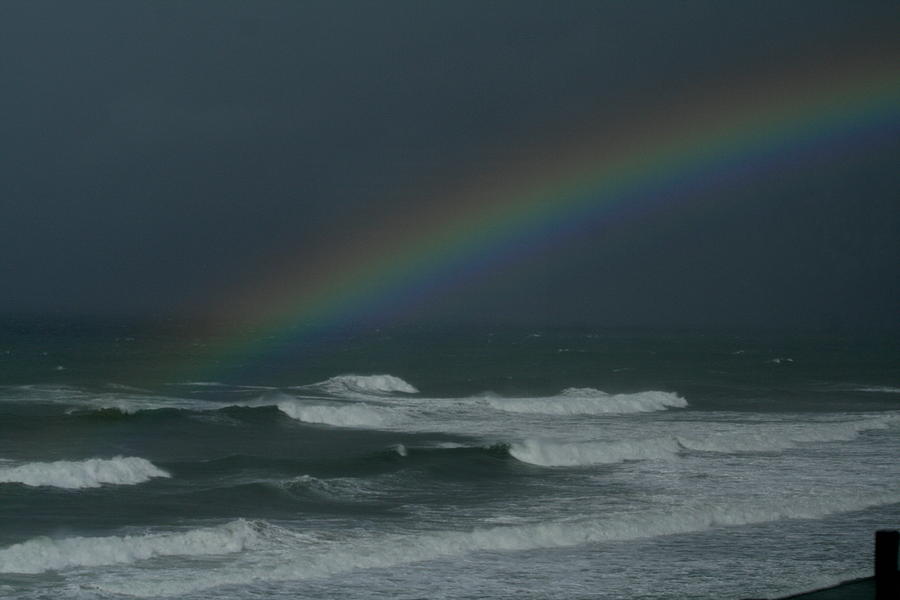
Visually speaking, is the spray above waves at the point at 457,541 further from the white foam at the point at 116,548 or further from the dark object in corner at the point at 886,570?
the dark object in corner at the point at 886,570

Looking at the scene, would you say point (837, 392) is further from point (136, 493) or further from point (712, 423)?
point (136, 493)

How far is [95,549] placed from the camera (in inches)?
704

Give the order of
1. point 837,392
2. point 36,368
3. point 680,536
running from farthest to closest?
point 36,368
point 837,392
point 680,536

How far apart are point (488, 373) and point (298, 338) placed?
210ft

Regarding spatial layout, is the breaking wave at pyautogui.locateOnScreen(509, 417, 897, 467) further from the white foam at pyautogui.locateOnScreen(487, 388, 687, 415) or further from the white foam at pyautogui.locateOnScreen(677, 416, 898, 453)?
the white foam at pyautogui.locateOnScreen(487, 388, 687, 415)

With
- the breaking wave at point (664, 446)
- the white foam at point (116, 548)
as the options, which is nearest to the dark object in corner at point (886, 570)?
the white foam at point (116, 548)

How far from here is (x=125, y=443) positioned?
33875 millimetres

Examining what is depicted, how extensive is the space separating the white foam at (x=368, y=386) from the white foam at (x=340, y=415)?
42.4 feet

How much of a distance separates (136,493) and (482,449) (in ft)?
34.6

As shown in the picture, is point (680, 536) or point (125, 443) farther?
point (125, 443)

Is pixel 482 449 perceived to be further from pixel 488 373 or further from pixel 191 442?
pixel 488 373

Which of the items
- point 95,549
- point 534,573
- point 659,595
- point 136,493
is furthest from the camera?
point 136,493

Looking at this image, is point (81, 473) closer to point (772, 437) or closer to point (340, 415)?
point (340, 415)

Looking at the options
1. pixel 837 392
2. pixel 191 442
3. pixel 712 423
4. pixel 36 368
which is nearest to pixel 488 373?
pixel 837 392
